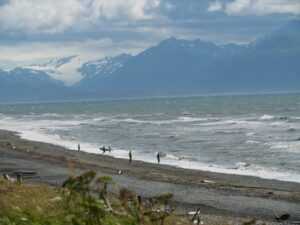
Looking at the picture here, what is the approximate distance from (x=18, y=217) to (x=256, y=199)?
2160 centimetres

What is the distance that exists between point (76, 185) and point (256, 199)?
22.2m

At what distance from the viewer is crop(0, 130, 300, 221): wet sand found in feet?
76.7

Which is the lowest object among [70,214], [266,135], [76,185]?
[266,135]

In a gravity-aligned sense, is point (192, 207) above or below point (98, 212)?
below

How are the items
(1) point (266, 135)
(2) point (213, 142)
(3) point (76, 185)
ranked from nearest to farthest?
(3) point (76, 185) → (2) point (213, 142) → (1) point (266, 135)

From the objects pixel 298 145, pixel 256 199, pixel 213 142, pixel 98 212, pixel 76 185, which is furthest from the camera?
pixel 213 142

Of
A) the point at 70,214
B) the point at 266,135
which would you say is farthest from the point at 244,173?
the point at 70,214

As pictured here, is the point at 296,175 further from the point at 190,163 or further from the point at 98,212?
the point at 98,212

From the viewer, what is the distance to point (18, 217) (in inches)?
197

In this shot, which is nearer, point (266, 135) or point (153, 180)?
point (153, 180)

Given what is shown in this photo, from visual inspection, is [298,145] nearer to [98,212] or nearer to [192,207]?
[192,207]

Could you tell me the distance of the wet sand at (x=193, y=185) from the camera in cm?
2339

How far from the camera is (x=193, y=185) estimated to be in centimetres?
2942

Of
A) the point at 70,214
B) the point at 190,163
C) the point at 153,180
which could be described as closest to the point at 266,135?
the point at 190,163
